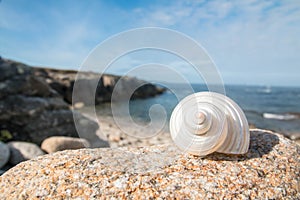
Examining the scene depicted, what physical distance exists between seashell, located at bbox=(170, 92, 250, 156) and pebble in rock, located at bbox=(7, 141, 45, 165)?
4933 mm

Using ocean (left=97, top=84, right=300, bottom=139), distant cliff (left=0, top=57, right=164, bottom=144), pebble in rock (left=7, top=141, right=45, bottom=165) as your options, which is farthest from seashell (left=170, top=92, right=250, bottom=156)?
pebble in rock (left=7, top=141, right=45, bottom=165)

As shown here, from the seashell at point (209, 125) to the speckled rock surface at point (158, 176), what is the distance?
173 mm

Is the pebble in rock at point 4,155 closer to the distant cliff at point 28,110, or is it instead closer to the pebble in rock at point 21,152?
the pebble in rock at point 21,152

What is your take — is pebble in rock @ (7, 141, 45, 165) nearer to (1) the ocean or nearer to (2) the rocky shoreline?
(2) the rocky shoreline

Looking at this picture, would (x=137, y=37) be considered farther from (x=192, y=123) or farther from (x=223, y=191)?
(x=223, y=191)

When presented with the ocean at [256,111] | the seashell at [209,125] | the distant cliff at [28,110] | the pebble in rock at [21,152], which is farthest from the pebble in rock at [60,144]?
the seashell at [209,125]

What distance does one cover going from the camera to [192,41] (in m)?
2.38

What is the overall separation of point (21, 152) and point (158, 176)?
513cm

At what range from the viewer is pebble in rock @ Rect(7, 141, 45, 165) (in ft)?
18.4

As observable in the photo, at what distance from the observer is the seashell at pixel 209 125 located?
240cm

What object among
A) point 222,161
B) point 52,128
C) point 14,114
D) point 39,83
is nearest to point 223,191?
point 222,161

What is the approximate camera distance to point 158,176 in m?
2.25

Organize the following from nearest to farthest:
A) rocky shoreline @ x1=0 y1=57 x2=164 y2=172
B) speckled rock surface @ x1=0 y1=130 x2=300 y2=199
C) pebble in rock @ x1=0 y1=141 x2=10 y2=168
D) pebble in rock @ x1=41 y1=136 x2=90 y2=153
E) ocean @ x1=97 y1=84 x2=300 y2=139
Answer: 1. speckled rock surface @ x1=0 y1=130 x2=300 y2=199
2. ocean @ x1=97 y1=84 x2=300 y2=139
3. pebble in rock @ x1=0 y1=141 x2=10 y2=168
4. pebble in rock @ x1=41 y1=136 x2=90 y2=153
5. rocky shoreline @ x1=0 y1=57 x2=164 y2=172

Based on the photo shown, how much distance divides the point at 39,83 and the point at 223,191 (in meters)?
9.78
